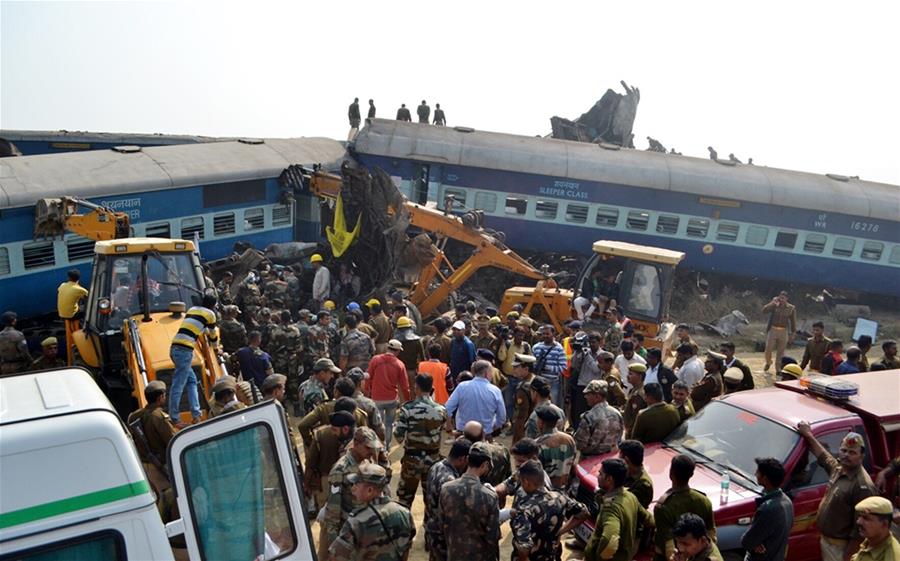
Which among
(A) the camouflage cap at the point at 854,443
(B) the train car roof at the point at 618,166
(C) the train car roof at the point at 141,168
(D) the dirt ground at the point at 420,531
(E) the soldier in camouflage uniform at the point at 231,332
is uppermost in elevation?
(B) the train car roof at the point at 618,166

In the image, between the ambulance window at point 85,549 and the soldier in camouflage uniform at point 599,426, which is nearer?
the ambulance window at point 85,549

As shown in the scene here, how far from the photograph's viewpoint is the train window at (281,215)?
18.3 m

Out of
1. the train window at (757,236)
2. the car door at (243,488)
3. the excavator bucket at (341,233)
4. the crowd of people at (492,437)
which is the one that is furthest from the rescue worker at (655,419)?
the train window at (757,236)

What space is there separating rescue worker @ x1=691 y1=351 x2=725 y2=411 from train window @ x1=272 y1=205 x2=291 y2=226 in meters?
12.7

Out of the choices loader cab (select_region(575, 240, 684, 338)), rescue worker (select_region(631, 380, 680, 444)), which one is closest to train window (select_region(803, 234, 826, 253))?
loader cab (select_region(575, 240, 684, 338))

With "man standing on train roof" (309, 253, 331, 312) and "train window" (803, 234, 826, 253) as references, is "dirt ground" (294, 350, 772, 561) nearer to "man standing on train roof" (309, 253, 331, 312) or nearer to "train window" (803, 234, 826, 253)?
"man standing on train roof" (309, 253, 331, 312)

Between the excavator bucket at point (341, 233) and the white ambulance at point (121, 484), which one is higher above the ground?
the white ambulance at point (121, 484)

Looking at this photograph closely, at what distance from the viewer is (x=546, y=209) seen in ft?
67.5

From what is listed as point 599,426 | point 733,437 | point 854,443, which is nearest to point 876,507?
point 854,443

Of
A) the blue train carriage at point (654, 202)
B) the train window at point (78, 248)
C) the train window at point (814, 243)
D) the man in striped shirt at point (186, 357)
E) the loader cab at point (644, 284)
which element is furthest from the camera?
the train window at point (814, 243)

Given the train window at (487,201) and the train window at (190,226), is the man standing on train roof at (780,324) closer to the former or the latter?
the train window at (487,201)

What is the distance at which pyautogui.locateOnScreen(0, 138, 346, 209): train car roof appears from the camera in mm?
13320

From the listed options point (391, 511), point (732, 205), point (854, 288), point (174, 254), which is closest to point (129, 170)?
point (174, 254)

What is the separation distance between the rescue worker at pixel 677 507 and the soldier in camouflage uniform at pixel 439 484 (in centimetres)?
152
